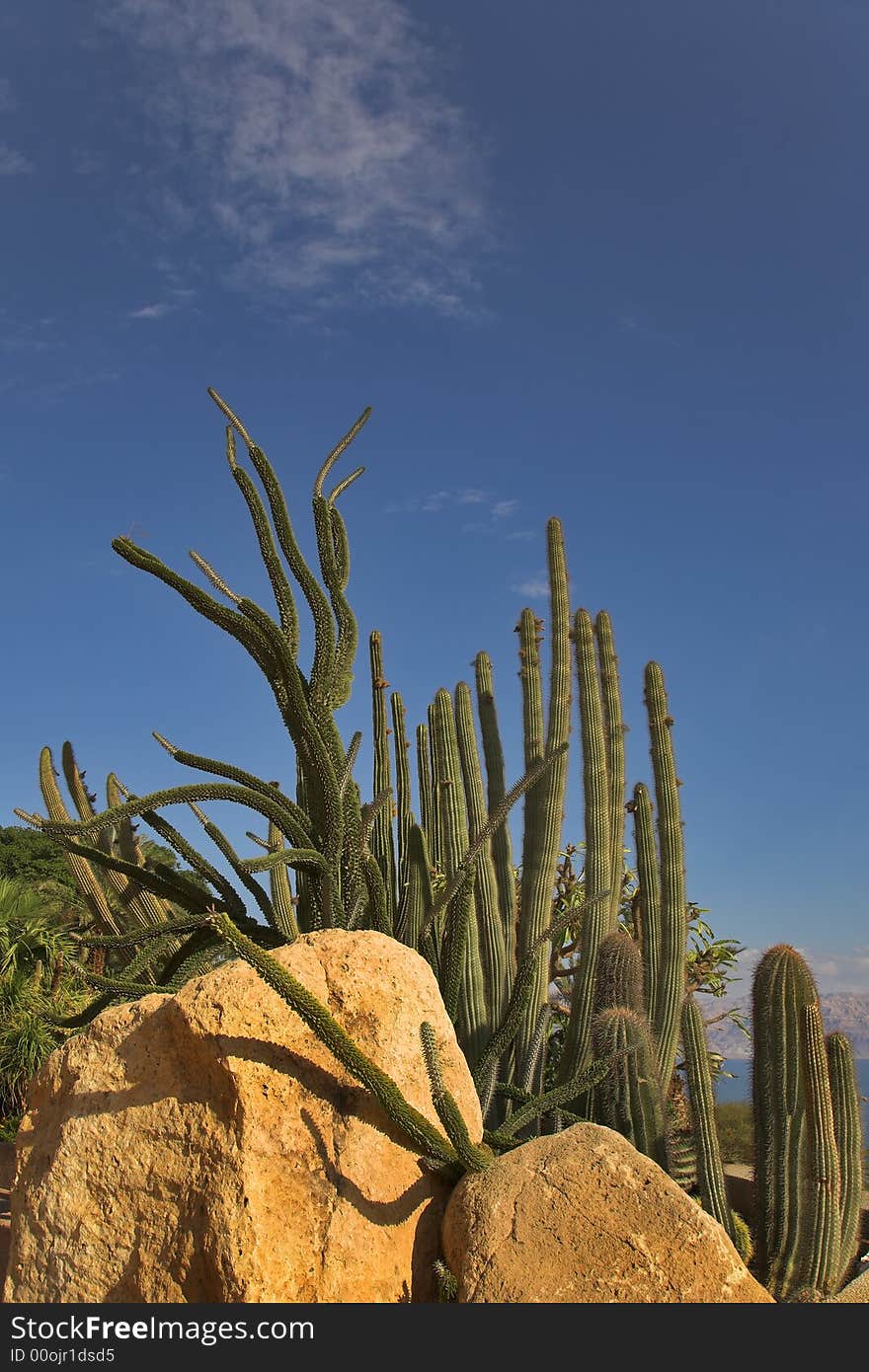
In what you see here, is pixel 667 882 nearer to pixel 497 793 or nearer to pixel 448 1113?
pixel 497 793

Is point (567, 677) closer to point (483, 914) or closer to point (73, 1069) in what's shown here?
point (483, 914)

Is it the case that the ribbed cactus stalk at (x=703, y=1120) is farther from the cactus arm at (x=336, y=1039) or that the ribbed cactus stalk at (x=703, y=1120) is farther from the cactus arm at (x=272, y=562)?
the cactus arm at (x=272, y=562)

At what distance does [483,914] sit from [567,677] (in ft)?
7.09

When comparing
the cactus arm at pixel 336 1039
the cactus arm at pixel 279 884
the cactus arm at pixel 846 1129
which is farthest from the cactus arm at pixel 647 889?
the cactus arm at pixel 336 1039

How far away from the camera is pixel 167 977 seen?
655 cm

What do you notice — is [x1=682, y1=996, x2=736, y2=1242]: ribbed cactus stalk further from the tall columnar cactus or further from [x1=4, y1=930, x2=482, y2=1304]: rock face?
[x1=4, y1=930, x2=482, y2=1304]: rock face

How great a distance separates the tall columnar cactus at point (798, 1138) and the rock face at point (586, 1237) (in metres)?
2.66

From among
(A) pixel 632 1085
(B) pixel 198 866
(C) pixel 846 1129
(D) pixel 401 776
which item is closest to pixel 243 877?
(B) pixel 198 866

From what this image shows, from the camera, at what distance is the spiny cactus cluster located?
19.8 feet

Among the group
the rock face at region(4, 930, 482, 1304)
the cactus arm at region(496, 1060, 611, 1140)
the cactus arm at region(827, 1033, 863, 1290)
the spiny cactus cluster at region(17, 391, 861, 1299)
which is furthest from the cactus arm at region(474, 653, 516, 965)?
the rock face at region(4, 930, 482, 1304)

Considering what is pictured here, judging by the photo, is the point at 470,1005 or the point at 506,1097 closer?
the point at 506,1097

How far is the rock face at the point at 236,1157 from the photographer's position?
444 cm

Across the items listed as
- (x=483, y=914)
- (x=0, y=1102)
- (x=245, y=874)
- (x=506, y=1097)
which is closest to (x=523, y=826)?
(x=483, y=914)

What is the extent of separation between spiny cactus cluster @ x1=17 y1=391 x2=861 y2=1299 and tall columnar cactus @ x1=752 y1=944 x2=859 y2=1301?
1 centimetres
